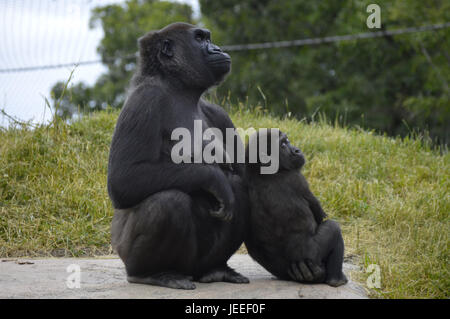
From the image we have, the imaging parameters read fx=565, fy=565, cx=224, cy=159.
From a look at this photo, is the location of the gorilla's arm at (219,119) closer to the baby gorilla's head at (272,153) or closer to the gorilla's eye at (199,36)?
the baby gorilla's head at (272,153)

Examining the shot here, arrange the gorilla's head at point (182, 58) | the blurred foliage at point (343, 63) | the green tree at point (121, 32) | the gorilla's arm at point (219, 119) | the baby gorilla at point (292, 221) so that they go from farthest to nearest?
the green tree at point (121, 32) < the blurred foliage at point (343, 63) < the gorilla's arm at point (219, 119) < the gorilla's head at point (182, 58) < the baby gorilla at point (292, 221)

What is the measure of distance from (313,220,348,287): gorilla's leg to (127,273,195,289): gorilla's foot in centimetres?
90

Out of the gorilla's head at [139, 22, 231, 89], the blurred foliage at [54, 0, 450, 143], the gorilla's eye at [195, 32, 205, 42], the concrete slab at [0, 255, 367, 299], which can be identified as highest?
the blurred foliage at [54, 0, 450, 143]

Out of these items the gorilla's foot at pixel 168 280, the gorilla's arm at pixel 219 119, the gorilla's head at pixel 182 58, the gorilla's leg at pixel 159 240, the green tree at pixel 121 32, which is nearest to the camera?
the gorilla's leg at pixel 159 240

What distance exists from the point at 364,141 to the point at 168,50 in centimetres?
492

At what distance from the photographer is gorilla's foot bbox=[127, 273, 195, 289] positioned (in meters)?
3.70

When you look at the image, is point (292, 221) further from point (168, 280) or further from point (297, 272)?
point (168, 280)

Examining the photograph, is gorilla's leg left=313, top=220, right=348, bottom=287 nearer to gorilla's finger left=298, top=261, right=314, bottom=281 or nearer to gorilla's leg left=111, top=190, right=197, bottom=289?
gorilla's finger left=298, top=261, right=314, bottom=281

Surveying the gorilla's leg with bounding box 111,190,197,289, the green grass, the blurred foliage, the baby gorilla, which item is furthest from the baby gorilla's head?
the blurred foliage

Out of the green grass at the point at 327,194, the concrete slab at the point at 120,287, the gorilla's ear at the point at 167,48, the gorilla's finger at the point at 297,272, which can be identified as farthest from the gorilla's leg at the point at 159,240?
the green grass at the point at 327,194

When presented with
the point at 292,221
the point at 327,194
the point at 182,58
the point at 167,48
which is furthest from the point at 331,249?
the point at 327,194

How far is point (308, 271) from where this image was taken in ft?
12.5

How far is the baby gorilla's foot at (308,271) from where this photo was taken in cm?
380

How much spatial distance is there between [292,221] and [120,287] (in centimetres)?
124
